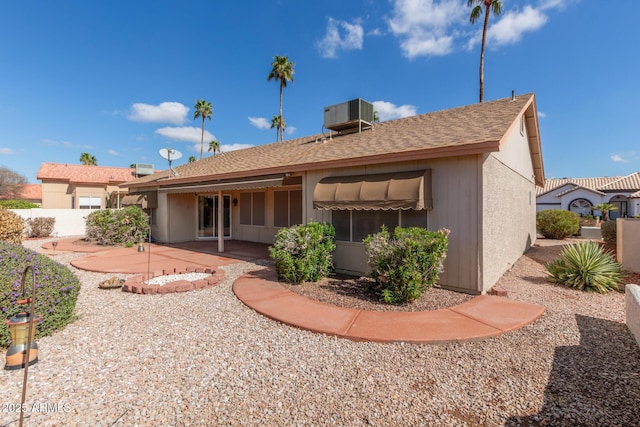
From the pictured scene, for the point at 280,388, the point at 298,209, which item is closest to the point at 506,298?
the point at 280,388

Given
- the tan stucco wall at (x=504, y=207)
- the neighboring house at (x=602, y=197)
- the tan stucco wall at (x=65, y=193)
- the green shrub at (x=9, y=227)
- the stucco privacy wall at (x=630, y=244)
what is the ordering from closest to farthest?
the tan stucco wall at (x=504, y=207) < the stucco privacy wall at (x=630, y=244) < the green shrub at (x=9, y=227) < the tan stucco wall at (x=65, y=193) < the neighboring house at (x=602, y=197)

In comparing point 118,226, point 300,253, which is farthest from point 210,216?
point 300,253


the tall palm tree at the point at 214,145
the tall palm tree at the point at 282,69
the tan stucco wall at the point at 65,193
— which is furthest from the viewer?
the tall palm tree at the point at 214,145

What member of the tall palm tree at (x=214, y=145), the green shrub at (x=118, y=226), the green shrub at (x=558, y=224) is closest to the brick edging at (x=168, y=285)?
the green shrub at (x=118, y=226)

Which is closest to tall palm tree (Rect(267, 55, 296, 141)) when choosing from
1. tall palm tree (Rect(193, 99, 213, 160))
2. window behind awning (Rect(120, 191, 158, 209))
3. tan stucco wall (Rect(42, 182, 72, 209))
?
tall palm tree (Rect(193, 99, 213, 160))

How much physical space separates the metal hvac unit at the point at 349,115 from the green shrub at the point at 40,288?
31.5ft

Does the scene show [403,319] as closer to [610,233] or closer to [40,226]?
[610,233]

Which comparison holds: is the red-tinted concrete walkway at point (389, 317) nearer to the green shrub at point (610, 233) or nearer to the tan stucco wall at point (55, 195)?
the green shrub at point (610, 233)

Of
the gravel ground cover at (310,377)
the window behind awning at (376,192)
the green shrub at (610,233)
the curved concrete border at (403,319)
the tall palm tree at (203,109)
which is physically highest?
the tall palm tree at (203,109)

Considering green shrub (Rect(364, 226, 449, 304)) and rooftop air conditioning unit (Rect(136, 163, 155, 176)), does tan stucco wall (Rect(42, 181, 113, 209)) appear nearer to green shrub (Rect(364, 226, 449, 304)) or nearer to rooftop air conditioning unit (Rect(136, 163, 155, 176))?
rooftop air conditioning unit (Rect(136, 163, 155, 176))

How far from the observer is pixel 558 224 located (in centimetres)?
1702

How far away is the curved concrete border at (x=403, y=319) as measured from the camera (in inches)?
170

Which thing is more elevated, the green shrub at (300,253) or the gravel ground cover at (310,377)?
the green shrub at (300,253)

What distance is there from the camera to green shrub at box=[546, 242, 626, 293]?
700 centimetres
